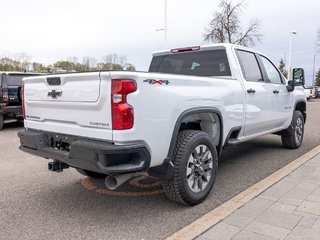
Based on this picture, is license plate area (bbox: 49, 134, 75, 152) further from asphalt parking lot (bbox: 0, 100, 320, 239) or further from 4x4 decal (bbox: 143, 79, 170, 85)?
4x4 decal (bbox: 143, 79, 170, 85)

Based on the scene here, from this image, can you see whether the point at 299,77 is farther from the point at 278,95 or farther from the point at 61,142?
the point at 61,142

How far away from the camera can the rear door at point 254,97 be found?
5.07 metres

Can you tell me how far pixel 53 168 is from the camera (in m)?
3.87

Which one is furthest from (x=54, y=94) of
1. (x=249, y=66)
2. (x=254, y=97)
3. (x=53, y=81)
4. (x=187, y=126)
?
(x=249, y=66)

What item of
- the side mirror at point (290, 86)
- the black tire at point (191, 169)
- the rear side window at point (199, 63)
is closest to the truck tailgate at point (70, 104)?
the black tire at point (191, 169)

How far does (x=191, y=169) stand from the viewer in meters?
3.87

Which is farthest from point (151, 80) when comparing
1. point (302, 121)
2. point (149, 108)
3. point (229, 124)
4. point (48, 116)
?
point (302, 121)

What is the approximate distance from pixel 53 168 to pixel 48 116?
593 mm

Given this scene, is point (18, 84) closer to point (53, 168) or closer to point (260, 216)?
point (53, 168)

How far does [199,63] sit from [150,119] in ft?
7.36

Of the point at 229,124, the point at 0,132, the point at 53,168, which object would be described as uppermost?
the point at 229,124

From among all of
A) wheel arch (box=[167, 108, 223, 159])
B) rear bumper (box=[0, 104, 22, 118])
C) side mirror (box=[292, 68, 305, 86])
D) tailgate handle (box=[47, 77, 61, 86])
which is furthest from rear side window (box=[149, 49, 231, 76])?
rear bumper (box=[0, 104, 22, 118])

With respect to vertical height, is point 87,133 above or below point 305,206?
above

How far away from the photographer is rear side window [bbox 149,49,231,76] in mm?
5046
